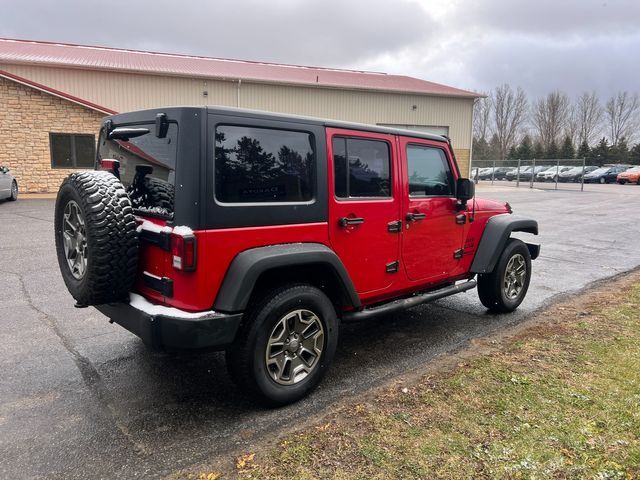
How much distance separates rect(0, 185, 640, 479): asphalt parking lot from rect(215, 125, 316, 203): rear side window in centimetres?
146

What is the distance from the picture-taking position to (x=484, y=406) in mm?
3324

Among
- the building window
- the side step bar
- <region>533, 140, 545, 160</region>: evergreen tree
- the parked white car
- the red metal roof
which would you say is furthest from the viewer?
<region>533, 140, 545, 160</region>: evergreen tree

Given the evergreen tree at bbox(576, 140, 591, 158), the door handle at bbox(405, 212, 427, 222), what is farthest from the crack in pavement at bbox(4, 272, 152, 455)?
the evergreen tree at bbox(576, 140, 591, 158)

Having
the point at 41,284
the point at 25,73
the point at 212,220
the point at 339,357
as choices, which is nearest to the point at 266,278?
the point at 212,220

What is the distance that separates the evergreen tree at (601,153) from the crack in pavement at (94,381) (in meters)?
59.6

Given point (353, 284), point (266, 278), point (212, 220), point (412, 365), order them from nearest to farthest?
point (212, 220)
point (266, 278)
point (353, 284)
point (412, 365)

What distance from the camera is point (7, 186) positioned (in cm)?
1535

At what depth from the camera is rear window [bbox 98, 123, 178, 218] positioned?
3023 millimetres

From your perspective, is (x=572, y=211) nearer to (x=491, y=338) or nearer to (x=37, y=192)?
(x=491, y=338)

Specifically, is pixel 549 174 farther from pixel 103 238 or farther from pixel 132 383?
pixel 103 238

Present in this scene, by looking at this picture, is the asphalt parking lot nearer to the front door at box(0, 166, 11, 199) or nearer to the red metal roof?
the front door at box(0, 166, 11, 199)

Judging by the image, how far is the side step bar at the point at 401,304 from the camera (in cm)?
387

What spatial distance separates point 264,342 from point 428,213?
2.04 meters

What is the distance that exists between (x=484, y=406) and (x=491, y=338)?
1533 mm
